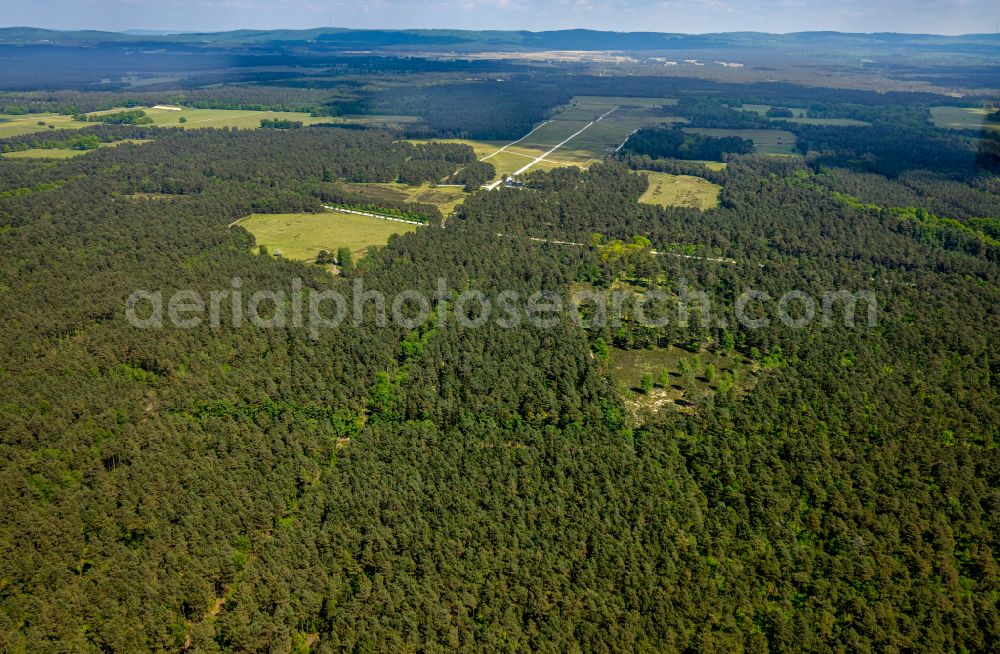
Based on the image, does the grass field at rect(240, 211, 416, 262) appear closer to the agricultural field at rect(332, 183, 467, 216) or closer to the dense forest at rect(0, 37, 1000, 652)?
the dense forest at rect(0, 37, 1000, 652)

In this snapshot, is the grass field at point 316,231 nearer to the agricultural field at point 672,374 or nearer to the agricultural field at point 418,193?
the agricultural field at point 418,193

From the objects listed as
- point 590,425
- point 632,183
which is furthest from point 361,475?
point 632,183

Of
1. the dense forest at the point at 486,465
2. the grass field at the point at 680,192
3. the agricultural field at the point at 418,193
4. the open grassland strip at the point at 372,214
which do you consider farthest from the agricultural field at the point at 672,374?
the agricultural field at the point at 418,193

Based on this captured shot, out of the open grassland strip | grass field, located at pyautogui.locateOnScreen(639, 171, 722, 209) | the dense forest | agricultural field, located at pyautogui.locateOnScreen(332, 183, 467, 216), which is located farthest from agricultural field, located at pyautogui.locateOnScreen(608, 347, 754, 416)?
agricultural field, located at pyautogui.locateOnScreen(332, 183, 467, 216)

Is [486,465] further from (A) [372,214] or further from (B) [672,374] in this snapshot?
(A) [372,214]

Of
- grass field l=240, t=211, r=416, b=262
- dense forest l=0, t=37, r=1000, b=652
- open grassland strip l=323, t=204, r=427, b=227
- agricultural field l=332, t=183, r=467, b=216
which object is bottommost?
dense forest l=0, t=37, r=1000, b=652

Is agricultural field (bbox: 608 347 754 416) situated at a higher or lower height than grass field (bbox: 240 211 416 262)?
lower
